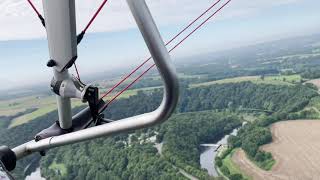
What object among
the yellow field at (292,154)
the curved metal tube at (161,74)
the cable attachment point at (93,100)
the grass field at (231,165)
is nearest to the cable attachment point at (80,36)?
the cable attachment point at (93,100)

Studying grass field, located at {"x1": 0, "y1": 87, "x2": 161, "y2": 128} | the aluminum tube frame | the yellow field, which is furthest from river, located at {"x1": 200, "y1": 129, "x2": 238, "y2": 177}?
the aluminum tube frame

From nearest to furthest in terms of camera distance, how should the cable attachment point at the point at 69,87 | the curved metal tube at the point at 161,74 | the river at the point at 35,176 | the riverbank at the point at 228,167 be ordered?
1. the curved metal tube at the point at 161,74
2. the cable attachment point at the point at 69,87
3. the riverbank at the point at 228,167
4. the river at the point at 35,176

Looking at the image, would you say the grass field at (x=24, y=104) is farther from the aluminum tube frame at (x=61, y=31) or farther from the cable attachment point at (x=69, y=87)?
the aluminum tube frame at (x=61, y=31)

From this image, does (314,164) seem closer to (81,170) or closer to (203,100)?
(81,170)

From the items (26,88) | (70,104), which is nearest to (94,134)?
(70,104)

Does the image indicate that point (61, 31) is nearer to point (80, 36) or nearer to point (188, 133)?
point (80, 36)

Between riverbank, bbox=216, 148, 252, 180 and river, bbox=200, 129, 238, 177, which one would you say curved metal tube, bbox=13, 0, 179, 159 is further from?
river, bbox=200, 129, 238, 177

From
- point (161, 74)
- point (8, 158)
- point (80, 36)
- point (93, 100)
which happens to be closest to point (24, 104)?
point (8, 158)

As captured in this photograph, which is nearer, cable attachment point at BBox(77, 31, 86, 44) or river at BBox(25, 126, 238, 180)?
cable attachment point at BBox(77, 31, 86, 44)
